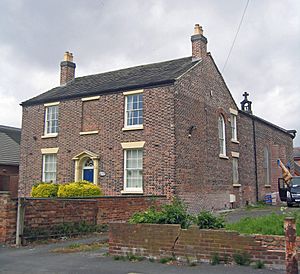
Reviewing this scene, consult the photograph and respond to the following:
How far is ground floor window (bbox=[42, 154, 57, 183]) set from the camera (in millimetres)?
22062

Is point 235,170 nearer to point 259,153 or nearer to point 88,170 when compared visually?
point 259,153

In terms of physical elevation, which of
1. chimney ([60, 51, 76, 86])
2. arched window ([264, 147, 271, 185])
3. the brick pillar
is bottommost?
the brick pillar

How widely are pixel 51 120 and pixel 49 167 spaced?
282cm

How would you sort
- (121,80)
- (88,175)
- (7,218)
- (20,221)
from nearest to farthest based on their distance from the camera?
1. (7,218)
2. (20,221)
3. (88,175)
4. (121,80)

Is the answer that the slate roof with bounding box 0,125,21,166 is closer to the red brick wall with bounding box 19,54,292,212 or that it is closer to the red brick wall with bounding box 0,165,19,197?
the red brick wall with bounding box 0,165,19,197

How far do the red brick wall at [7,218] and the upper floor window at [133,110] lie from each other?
29.8 ft

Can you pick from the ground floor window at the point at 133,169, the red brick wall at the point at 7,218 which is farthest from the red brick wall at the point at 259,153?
the red brick wall at the point at 7,218

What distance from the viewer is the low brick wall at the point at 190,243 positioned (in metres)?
7.48

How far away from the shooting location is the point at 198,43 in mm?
21625

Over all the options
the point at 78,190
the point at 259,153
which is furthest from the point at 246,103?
the point at 78,190

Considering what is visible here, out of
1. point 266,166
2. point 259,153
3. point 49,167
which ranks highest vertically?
point 259,153

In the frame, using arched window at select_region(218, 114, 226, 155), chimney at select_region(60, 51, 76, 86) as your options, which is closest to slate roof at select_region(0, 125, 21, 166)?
chimney at select_region(60, 51, 76, 86)

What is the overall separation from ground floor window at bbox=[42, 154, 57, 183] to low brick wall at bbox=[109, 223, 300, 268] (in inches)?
536

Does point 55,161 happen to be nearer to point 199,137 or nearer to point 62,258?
point 199,137
